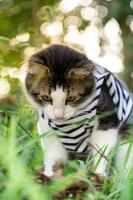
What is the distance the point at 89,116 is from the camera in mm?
3686

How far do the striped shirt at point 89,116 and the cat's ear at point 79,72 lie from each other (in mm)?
141

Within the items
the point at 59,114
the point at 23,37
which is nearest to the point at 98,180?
the point at 23,37

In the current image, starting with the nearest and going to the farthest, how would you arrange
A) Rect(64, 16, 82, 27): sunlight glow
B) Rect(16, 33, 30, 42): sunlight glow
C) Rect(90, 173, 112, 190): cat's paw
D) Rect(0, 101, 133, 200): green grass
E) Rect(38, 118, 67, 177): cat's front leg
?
Rect(0, 101, 133, 200): green grass, Rect(90, 173, 112, 190): cat's paw, Rect(16, 33, 30, 42): sunlight glow, Rect(38, 118, 67, 177): cat's front leg, Rect(64, 16, 82, 27): sunlight glow

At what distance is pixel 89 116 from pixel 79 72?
264 mm

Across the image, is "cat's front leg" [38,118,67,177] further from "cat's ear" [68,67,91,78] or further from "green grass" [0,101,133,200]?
"green grass" [0,101,133,200]

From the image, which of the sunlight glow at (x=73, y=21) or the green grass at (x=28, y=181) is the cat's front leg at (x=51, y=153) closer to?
the green grass at (x=28, y=181)

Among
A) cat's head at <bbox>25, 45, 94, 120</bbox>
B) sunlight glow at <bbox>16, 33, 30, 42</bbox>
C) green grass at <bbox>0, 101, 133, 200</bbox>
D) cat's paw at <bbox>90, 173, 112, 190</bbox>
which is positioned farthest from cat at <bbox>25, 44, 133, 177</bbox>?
cat's paw at <bbox>90, 173, 112, 190</bbox>

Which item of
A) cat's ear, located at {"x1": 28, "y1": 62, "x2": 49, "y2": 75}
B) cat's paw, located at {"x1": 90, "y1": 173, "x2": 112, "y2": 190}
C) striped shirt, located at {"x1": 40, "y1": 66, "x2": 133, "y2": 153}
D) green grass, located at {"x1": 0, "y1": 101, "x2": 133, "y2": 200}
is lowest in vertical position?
striped shirt, located at {"x1": 40, "y1": 66, "x2": 133, "y2": 153}

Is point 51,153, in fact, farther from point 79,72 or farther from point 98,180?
point 98,180

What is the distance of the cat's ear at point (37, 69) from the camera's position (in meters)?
3.59

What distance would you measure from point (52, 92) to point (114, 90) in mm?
545

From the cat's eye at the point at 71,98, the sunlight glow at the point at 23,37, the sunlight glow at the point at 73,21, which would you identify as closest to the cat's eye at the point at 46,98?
the cat's eye at the point at 71,98

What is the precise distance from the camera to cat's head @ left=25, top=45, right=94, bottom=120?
3.58 meters

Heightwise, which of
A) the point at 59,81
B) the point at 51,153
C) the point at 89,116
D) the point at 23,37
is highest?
the point at 23,37
